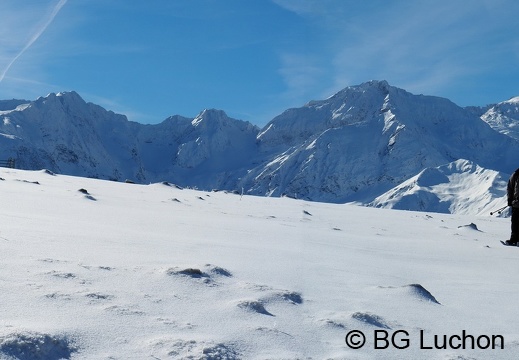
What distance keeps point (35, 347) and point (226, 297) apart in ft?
5.30

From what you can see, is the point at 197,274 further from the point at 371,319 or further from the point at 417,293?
the point at 417,293

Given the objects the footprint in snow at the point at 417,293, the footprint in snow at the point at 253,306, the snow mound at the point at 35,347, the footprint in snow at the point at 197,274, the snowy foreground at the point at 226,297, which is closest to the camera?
the snow mound at the point at 35,347

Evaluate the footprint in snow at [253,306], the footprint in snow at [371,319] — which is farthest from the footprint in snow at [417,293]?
the footprint in snow at [253,306]

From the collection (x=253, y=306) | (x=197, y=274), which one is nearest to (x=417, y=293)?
(x=253, y=306)

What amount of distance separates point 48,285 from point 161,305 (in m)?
0.80

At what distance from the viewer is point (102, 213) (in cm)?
906

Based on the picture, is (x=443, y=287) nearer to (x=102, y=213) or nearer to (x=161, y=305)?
(x=161, y=305)

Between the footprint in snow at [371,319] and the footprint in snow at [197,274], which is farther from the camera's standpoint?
the footprint in snow at [197,274]

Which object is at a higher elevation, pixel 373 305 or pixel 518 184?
pixel 518 184

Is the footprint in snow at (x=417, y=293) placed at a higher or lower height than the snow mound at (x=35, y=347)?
higher

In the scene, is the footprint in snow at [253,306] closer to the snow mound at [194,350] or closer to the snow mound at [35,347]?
the snow mound at [194,350]

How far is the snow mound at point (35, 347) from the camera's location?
311cm

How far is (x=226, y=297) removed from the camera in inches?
176

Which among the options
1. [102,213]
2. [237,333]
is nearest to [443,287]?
[237,333]
